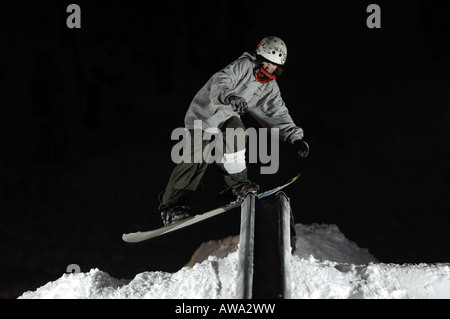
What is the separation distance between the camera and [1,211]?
6.52 metres

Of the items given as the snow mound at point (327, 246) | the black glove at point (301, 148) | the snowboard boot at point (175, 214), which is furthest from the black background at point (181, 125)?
the black glove at point (301, 148)

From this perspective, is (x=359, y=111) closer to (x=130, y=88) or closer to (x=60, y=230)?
(x=130, y=88)

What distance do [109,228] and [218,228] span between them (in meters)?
1.49

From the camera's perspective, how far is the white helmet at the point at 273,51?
3.84m

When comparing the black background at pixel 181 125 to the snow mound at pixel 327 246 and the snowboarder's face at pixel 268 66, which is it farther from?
the snowboarder's face at pixel 268 66

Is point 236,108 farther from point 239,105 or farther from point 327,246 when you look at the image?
point 327,246

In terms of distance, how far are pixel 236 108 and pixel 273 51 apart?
2.24 ft

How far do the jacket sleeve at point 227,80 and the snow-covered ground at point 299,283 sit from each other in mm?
1311

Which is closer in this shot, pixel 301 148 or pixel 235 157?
pixel 235 157

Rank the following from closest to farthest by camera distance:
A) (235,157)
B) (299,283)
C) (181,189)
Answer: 1. (299,283)
2. (235,157)
3. (181,189)

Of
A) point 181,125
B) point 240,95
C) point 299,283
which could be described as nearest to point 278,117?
point 240,95

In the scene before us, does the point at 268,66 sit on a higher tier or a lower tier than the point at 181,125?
higher

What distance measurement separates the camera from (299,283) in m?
2.92

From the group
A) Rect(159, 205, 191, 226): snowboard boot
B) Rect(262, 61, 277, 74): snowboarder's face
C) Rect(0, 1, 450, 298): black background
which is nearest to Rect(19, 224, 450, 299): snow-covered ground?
Rect(159, 205, 191, 226): snowboard boot
